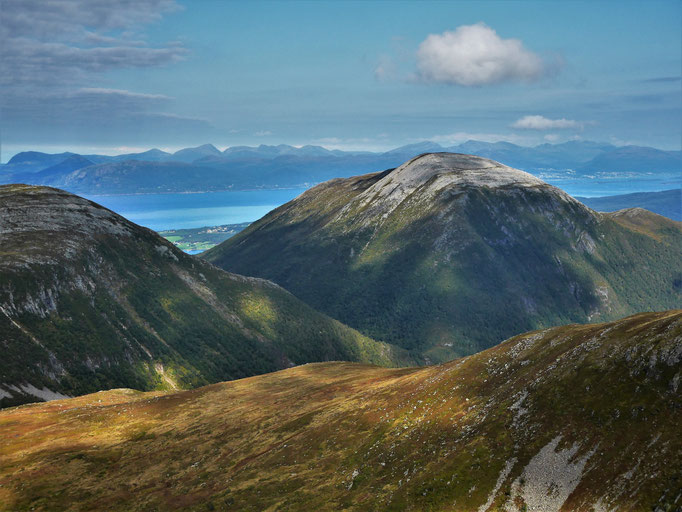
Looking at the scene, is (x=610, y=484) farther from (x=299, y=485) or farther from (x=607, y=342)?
(x=299, y=485)

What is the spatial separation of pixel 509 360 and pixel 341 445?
107 ft

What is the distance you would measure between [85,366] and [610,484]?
193m

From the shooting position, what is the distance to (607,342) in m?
64.6

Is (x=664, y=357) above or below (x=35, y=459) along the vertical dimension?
above

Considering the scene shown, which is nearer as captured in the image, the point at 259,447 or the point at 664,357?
the point at 664,357

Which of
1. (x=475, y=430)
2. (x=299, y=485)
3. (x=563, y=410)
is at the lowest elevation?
(x=299, y=485)

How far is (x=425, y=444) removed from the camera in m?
64.7

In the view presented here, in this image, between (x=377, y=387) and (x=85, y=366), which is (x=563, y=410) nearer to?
(x=377, y=387)

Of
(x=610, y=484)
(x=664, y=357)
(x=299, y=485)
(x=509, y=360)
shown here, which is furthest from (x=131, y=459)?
(x=664, y=357)

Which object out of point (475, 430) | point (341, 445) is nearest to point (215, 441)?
point (341, 445)

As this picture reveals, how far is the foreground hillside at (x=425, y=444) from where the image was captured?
47.5 meters

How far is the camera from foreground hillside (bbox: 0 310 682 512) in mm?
47500

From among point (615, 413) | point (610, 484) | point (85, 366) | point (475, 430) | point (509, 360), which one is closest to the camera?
point (610, 484)

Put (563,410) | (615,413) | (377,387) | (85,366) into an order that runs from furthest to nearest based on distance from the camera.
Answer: (85,366)
(377,387)
(563,410)
(615,413)
